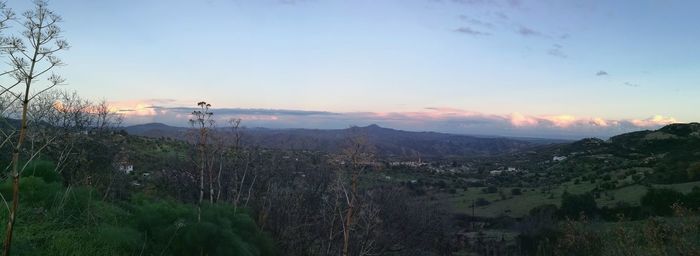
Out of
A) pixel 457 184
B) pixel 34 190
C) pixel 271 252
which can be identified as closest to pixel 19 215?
pixel 34 190

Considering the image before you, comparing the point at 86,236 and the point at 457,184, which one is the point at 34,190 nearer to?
the point at 86,236

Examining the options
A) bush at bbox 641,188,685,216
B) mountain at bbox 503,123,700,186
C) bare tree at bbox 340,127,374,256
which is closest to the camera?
bare tree at bbox 340,127,374,256

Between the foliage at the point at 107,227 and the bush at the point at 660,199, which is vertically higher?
the foliage at the point at 107,227

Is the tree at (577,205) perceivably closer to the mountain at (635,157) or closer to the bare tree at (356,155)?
the mountain at (635,157)

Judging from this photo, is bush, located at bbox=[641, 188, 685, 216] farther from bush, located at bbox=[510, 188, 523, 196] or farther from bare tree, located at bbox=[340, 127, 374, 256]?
bare tree, located at bbox=[340, 127, 374, 256]

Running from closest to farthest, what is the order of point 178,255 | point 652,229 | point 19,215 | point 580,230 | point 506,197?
point 19,215
point 178,255
point 652,229
point 580,230
point 506,197

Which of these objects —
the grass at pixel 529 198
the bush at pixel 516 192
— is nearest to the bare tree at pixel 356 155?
the grass at pixel 529 198

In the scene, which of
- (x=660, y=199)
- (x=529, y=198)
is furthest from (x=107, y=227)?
(x=529, y=198)

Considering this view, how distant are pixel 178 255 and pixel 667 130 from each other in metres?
96.1

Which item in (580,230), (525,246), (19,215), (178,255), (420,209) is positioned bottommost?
(525,246)

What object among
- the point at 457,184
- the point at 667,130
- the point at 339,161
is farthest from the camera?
the point at 667,130

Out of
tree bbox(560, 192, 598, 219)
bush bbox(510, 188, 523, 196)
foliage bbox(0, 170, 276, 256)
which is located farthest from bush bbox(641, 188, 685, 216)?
foliage bbox(0, 170, 276, 256)

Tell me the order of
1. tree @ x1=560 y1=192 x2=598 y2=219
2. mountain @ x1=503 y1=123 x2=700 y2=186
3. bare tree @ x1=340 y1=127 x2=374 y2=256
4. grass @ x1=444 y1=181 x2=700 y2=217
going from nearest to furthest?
1. bare tree @ x1=340 y1=127 x2=374 y2=256
2. tree @ x1=560 y1=192 x2=598 y2=219
3. grass @ x1=444 y1=181 x2=700 y2=217
4. mountain @ x1=503 y1=123 x2=700 y2=186

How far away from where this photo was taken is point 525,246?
33.8 meters
